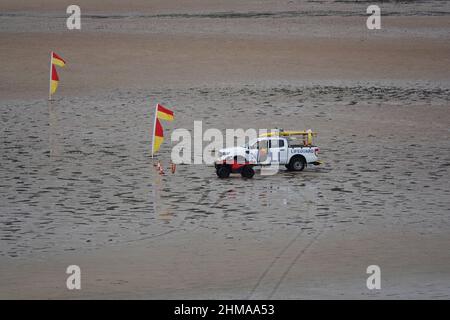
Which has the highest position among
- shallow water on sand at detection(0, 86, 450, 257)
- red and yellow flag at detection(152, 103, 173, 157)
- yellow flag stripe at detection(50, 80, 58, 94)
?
yellow flag stripe at detection(50, 80, 58, 94)

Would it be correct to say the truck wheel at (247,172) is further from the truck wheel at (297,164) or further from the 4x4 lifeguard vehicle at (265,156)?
the truck wheel at (297,164)

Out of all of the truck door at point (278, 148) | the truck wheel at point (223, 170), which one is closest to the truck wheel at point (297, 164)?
the truck door at point (278, 148)

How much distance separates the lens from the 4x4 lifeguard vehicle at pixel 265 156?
3378 centimetres

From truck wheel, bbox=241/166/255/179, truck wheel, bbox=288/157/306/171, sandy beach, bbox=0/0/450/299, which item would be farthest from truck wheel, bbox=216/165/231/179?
truck wheel, bbox=288/157/306/171

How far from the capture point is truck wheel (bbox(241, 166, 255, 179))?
3384cm

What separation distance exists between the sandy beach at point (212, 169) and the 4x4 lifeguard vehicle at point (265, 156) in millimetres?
411

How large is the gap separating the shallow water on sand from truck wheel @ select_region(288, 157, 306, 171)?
272 millimetres

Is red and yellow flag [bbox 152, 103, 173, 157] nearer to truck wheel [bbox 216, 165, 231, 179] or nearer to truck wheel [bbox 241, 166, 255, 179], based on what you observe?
truck wheel [bbox 216, 165, 231, 179]

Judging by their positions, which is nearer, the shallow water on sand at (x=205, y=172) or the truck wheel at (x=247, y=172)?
the shallow water on sand at (x=205, y=172)

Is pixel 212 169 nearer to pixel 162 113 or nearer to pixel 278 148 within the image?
pixel 278 148

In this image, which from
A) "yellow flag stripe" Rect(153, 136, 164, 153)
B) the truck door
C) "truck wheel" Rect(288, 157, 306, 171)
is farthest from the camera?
"truck wheel" Rect(288, 157, 306, 171)

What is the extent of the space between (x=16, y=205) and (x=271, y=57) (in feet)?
104

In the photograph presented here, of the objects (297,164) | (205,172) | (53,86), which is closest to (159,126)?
(205,172)
